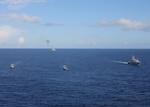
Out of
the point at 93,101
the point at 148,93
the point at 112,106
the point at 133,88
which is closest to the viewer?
the point at 112,106

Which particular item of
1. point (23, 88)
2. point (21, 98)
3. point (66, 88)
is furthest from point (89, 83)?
point (21, 98)

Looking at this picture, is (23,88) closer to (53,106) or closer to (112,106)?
(53,106)

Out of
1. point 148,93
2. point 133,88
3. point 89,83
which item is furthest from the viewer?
point 89,83

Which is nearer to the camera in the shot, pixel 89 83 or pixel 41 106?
pixel 41 106

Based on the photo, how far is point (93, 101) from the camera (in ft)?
360

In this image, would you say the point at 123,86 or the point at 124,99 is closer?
the point at 124,99

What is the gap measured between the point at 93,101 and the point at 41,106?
1953cm

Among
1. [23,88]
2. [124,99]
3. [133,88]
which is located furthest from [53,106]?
[133,88]

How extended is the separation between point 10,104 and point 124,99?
41278 mm

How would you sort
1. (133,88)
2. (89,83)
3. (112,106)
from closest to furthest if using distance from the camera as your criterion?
(112,106) < (133,88) < (89,83)

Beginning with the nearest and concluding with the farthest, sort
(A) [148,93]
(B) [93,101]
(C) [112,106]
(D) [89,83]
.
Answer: (C) [112,106] → (B) [93,101] → (A) [148,93] → (D) [89,83]

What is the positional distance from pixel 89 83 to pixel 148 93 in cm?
3563

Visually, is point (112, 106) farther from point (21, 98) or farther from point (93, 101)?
point (21, 98)

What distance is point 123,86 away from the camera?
142250mm
